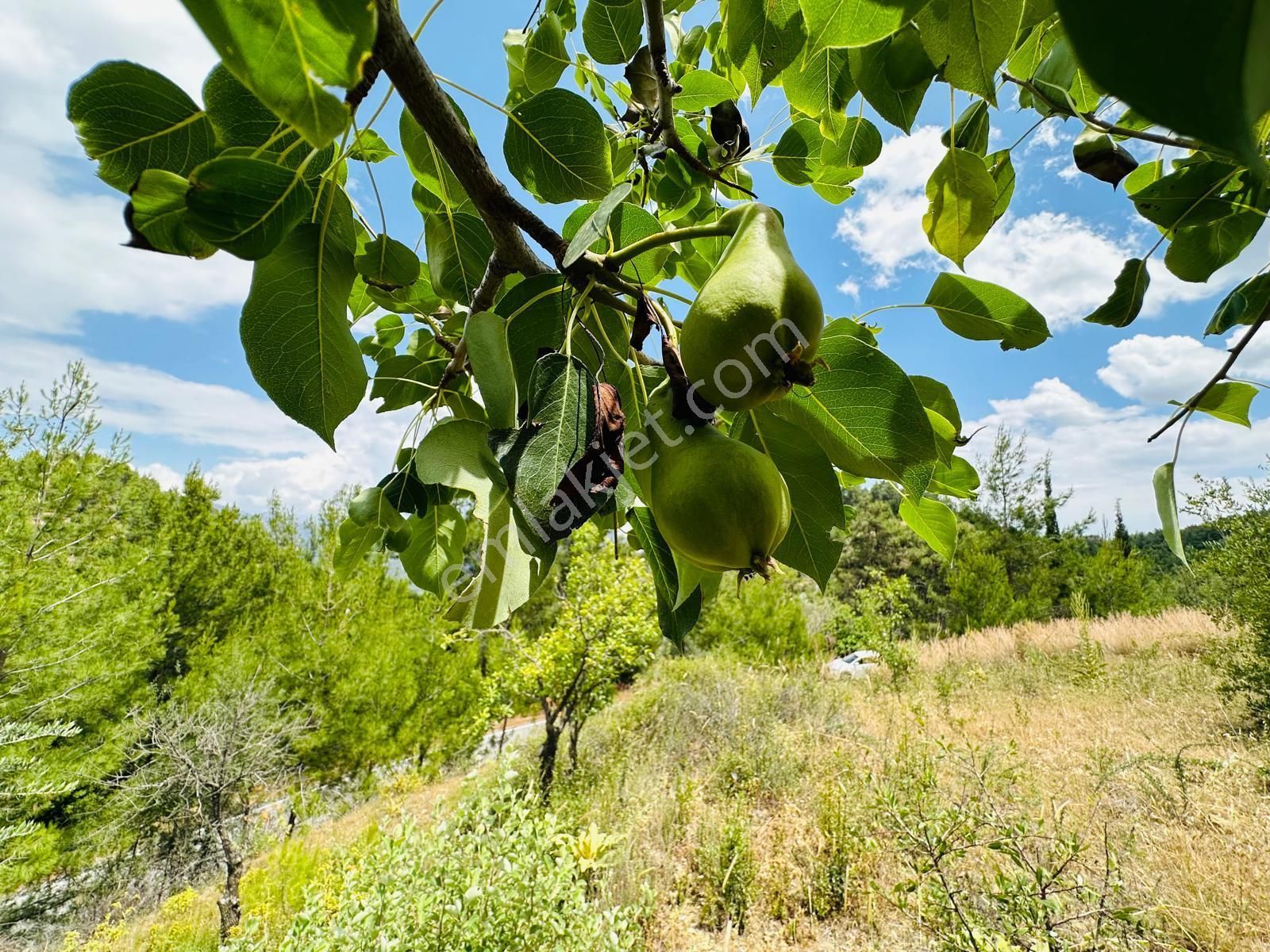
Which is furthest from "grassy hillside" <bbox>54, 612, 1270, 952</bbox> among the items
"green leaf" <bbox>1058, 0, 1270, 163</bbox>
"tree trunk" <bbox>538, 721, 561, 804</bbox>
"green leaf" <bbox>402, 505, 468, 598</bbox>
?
"green leaf" <bbox>1058, 0, 1270, 163</bbox>

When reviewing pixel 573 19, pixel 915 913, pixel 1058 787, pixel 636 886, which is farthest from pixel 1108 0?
pixel 1058 787

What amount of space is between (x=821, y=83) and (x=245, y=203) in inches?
22.5

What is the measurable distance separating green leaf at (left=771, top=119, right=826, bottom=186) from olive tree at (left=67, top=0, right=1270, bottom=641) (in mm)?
42

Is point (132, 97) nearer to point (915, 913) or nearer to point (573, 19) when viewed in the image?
point (573, 19)

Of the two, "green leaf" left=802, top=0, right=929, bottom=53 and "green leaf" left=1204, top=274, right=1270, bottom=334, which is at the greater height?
"green leaf" left=1204, top=274, right=1270, bottom=334

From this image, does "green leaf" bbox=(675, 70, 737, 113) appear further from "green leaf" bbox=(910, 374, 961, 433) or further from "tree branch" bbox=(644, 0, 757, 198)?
"green leaf" bbox=(910, 374, 961, 433)

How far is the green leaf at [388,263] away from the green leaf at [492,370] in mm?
288

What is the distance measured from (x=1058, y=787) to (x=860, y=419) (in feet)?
17.7

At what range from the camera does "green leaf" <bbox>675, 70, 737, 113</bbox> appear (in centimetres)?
81

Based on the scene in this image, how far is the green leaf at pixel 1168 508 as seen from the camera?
2.19ft

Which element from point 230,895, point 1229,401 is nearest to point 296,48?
point 1229,401

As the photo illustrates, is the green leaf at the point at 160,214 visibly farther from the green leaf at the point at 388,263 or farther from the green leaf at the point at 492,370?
the green leaf at the point at 388,263

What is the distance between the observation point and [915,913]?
3160mm

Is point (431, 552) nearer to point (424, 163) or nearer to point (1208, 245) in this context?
point (424, 163)
